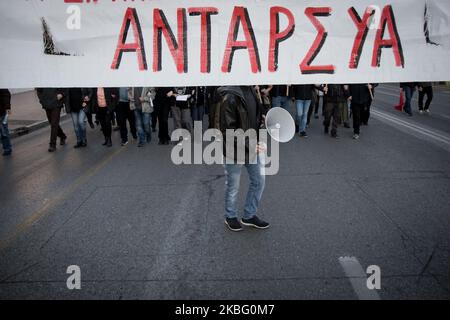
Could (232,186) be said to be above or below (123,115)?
below

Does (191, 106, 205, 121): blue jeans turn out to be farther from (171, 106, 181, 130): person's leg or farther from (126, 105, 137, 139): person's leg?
Answer: (126, 105, 137, 139): person's leg

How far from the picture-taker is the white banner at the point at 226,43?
101 inches

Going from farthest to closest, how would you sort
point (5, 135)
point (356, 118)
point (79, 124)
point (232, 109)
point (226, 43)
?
point (356, 118), point (79, 124), point (5, 135), point (232, 109), point (226, 43)

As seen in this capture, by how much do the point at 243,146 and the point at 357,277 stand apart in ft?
5.25

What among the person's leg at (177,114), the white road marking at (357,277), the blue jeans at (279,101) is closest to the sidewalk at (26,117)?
the person's leg at (177,114)

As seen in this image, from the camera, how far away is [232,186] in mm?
3844

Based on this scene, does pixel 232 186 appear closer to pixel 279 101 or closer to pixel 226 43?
pixel 226 43

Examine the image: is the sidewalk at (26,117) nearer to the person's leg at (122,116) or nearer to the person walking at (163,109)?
the person's leg at (122,116)

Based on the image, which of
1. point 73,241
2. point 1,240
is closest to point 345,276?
point 73,241

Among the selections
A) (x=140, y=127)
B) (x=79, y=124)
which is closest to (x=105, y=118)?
(x=79, y=124)

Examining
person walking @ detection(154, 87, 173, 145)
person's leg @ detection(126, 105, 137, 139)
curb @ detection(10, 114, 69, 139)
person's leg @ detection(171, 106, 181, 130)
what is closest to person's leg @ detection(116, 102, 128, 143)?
person's leg @ detection(126, 105, 137, 139)

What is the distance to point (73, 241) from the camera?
3797 mm

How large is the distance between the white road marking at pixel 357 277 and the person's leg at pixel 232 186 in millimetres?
1264
